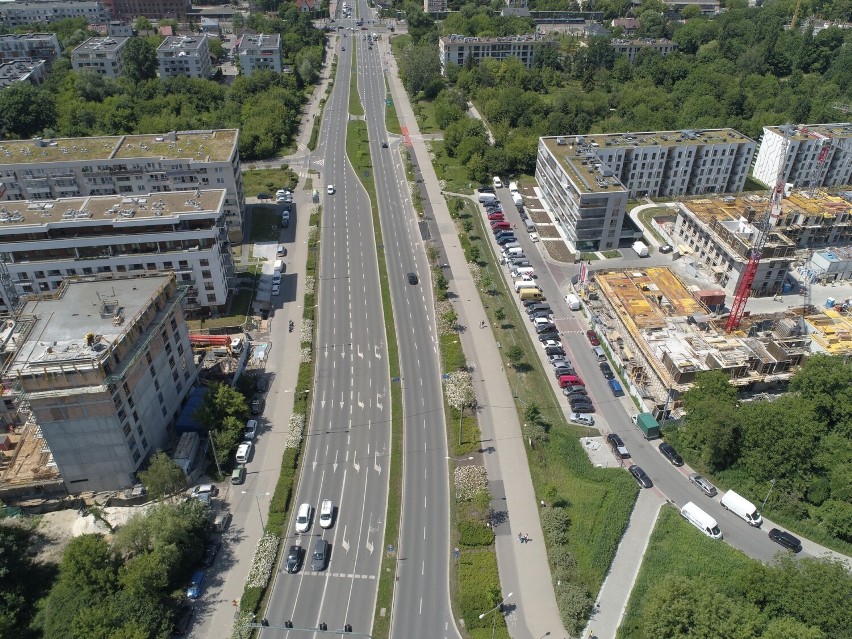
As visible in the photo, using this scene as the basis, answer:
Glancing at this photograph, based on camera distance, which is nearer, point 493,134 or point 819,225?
point 819,225

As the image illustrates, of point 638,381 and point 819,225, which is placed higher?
point 819,225

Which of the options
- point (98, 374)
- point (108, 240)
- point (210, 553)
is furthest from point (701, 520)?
point (108, 240)

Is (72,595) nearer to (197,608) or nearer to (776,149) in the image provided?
(197,608)

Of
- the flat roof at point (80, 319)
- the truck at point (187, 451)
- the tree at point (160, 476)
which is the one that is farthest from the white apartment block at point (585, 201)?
the tree at point (160, 476)

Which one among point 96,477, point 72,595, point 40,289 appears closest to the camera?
point 72,595

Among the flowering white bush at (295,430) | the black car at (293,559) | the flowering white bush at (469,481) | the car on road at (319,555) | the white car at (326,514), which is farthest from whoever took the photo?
the flowering white bush at (295,430)

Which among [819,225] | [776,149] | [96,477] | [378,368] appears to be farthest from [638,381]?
[776,149]

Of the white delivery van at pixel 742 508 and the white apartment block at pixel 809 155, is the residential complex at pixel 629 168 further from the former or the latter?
the white delivery van at pixel 742 508
